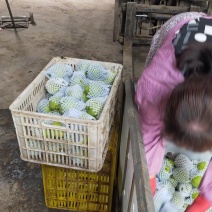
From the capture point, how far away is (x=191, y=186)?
72.8 inches

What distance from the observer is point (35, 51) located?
4.30 meters

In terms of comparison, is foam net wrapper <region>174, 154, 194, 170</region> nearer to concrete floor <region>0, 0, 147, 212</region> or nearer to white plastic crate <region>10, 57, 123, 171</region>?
white plastic crate <region>10, 57, 123, 171</region>

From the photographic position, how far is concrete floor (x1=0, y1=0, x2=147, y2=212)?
2.04 m

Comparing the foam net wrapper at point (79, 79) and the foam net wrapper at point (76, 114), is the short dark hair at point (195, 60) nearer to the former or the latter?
the foam net wrapper at point (76, 114)

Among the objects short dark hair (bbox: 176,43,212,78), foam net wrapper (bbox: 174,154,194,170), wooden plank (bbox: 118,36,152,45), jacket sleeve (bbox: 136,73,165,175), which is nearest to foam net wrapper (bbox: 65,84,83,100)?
jacket sleeve (bbox: 136,73,165,175)

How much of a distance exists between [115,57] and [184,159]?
262 cm

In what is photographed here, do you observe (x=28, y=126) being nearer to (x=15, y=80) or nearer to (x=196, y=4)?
(x=15, y=80)

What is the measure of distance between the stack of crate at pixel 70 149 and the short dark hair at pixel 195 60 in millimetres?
420

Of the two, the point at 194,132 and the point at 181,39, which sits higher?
the point at 181,39

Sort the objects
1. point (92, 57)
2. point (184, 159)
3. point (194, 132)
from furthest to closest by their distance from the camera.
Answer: point (92, 57) < point (184, 159) < point (194, 132)

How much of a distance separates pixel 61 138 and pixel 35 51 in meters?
3.24

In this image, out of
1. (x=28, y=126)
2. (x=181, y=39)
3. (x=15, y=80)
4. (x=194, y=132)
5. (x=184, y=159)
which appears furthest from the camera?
(x=15, y=80)

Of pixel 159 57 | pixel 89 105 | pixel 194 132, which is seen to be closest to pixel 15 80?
pixel 89 105

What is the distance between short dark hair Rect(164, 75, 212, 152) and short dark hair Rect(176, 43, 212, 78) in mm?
60
